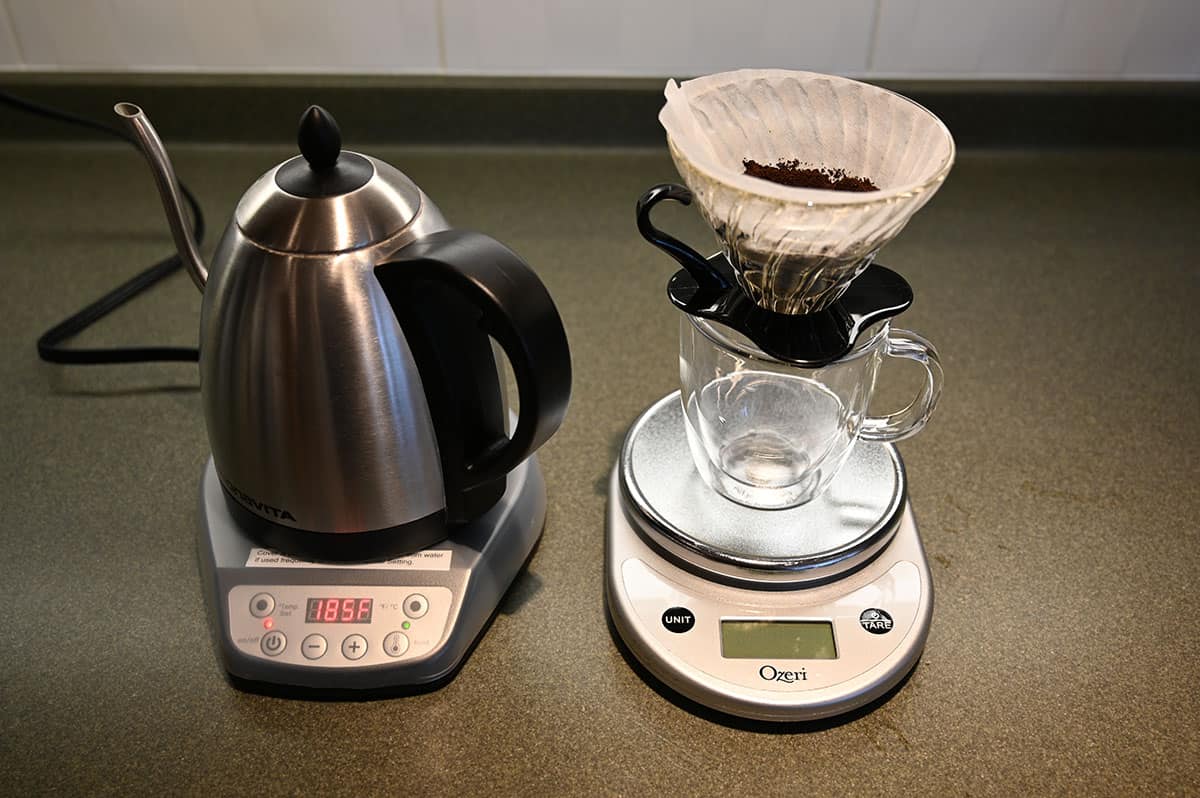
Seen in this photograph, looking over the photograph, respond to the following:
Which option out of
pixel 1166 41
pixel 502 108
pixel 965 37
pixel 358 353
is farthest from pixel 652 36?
pixel 358 353

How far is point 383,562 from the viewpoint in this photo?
570 mm

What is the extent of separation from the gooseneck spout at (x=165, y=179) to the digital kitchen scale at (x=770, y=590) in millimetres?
288

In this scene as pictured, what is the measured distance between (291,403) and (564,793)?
0.25 metres

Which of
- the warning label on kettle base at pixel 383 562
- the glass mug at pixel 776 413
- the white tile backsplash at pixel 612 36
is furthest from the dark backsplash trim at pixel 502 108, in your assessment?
the warning label on kettle base at pixel 383 562

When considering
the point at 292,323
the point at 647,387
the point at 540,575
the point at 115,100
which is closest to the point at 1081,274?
the point at 647,387

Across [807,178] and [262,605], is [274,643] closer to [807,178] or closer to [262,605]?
[262,605]

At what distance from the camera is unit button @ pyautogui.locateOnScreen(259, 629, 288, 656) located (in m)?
0.55

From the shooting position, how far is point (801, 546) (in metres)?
0.59

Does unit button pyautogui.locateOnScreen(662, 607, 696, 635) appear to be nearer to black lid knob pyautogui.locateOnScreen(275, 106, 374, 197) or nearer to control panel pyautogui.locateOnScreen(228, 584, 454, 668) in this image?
control panel pyautogui.locateOnScreen(228, 584, 454, 668)

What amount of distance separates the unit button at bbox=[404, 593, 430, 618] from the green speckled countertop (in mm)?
51

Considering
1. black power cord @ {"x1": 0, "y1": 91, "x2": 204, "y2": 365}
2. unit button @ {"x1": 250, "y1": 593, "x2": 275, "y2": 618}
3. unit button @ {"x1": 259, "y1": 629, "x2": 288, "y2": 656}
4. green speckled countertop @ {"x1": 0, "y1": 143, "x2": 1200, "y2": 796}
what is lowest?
green speckled countertop @ {"x1": 0, "y1": 143, "x2": 1200, "y2": 796}

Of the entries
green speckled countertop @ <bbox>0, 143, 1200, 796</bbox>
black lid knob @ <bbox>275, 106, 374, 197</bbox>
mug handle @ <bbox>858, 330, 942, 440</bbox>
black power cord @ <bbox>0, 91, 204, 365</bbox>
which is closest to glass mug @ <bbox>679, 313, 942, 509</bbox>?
mug handle @ <bbox>858, 330, 942, 440</bbox>

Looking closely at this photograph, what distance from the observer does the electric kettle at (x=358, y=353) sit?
0.48m

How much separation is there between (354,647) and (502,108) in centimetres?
66
